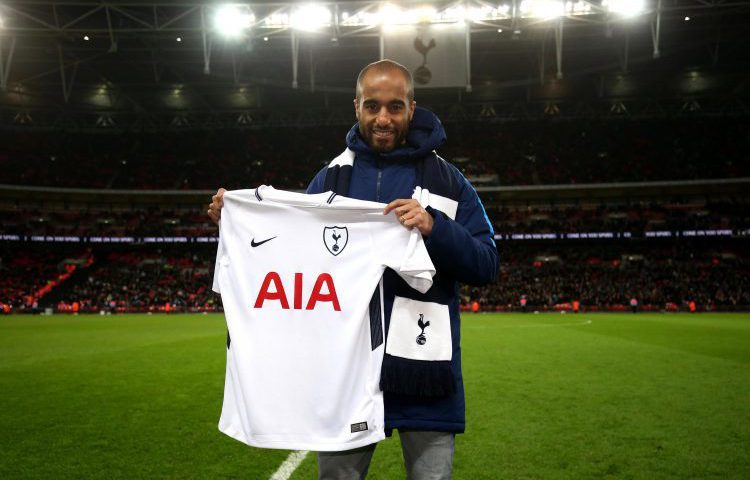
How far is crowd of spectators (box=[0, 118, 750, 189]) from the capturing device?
46406 mm

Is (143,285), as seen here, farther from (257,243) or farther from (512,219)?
(257,243)

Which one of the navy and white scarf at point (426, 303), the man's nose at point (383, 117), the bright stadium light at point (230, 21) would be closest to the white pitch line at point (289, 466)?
the navy and white scarf at point (426, 303)

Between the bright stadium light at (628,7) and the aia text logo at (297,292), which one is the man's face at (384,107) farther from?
the bright stadium light at (628,7)

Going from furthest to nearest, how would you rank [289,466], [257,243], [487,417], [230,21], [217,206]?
[230,21] → [487,417] → [289,466] → [217,206] → [257,243]

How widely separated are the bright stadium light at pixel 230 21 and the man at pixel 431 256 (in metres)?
27.7

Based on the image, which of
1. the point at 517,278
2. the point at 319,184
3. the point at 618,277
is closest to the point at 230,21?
the point at 517,278

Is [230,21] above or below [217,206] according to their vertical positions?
above

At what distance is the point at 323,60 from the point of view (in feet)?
132

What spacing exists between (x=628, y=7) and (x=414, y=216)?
2900 centimetres

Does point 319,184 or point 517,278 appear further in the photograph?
point 517,278

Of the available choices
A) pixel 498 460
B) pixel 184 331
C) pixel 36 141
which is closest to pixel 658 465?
pixel 498 460

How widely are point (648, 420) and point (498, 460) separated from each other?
2518 millimetres

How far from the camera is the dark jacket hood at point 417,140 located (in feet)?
8.70

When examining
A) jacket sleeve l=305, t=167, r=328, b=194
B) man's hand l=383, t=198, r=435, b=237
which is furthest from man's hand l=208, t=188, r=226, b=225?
man's hand l=383, t=198, r=435, b=237
